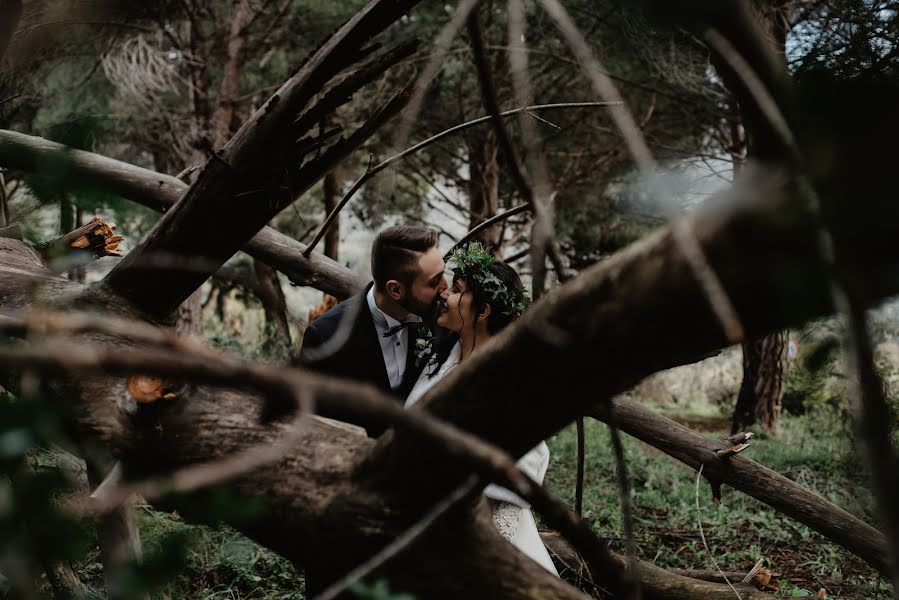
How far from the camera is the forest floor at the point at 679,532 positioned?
3408 millimetres

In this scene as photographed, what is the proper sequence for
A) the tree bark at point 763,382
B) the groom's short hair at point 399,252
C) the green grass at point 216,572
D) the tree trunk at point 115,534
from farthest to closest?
the tree bark at point 763,382 → the green grass at point 216,572 → the groom's short hair at point 399,252 → the tree trunk at point 115,534

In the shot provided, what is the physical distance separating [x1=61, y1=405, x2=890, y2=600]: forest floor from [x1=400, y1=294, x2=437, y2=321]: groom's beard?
1355 mm

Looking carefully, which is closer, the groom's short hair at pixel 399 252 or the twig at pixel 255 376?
the twig at pixel 255 376

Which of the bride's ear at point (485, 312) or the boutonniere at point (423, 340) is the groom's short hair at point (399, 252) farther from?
the bride's ear at point (485, 312)

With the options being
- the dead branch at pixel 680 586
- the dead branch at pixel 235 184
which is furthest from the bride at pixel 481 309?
the dead branch at pixel 235 184

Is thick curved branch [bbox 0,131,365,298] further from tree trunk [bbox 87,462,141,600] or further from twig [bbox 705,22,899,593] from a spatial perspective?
twig [bbox 705,22,899,593]

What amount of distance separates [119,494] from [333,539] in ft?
1.91

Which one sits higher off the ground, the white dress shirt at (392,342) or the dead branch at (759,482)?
the white dress shirt at (392,342)

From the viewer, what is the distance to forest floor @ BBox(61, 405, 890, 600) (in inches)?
134

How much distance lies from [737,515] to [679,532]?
677mm

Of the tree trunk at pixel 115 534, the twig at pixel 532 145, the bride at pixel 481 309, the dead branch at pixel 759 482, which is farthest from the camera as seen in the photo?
the dead branch at pixel 759 482

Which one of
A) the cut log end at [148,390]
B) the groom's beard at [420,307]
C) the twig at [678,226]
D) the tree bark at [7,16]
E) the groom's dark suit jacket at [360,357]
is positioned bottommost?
the groom's dark suit jacket at [360,357]

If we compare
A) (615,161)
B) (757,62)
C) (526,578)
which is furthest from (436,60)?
(615,161)

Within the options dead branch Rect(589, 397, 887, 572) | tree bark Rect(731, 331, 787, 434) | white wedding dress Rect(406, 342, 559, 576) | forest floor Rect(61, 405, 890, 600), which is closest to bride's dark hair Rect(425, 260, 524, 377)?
white wedding dress Rect(406, 342, 559, 576)
